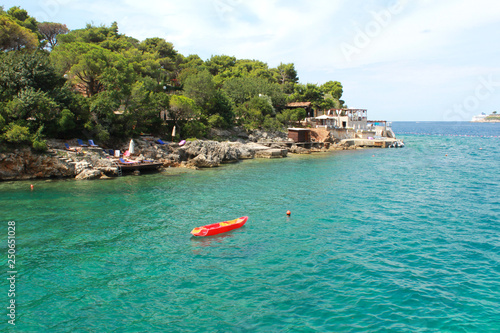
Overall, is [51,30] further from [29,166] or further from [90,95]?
[29,166]

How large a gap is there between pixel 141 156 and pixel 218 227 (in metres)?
23.1

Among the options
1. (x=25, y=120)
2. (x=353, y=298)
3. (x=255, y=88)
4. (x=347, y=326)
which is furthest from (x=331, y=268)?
(x=255, y=88)

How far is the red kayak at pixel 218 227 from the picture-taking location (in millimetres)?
18266

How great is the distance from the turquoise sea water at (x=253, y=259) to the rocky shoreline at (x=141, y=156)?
241 centimetres

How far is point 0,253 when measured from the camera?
15562 mm

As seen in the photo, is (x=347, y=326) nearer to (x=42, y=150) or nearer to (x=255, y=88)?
(x=42, y=150)

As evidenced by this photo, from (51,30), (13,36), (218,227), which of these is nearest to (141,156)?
(13,36)

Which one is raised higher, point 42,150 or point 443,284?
point 42,150

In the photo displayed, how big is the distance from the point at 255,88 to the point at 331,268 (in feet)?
212

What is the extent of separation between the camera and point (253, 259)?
15.5m

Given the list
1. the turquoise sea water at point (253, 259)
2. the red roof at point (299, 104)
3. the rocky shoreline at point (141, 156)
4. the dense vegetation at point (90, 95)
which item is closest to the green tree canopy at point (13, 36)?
the dense vegetation at point (90, 95)

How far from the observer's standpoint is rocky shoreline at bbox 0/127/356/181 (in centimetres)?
3080

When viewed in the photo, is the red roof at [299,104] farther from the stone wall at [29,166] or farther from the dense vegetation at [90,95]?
the stone wall at [29,166]

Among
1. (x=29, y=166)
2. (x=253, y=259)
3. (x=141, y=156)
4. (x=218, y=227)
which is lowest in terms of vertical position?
(x=253, y=259)
